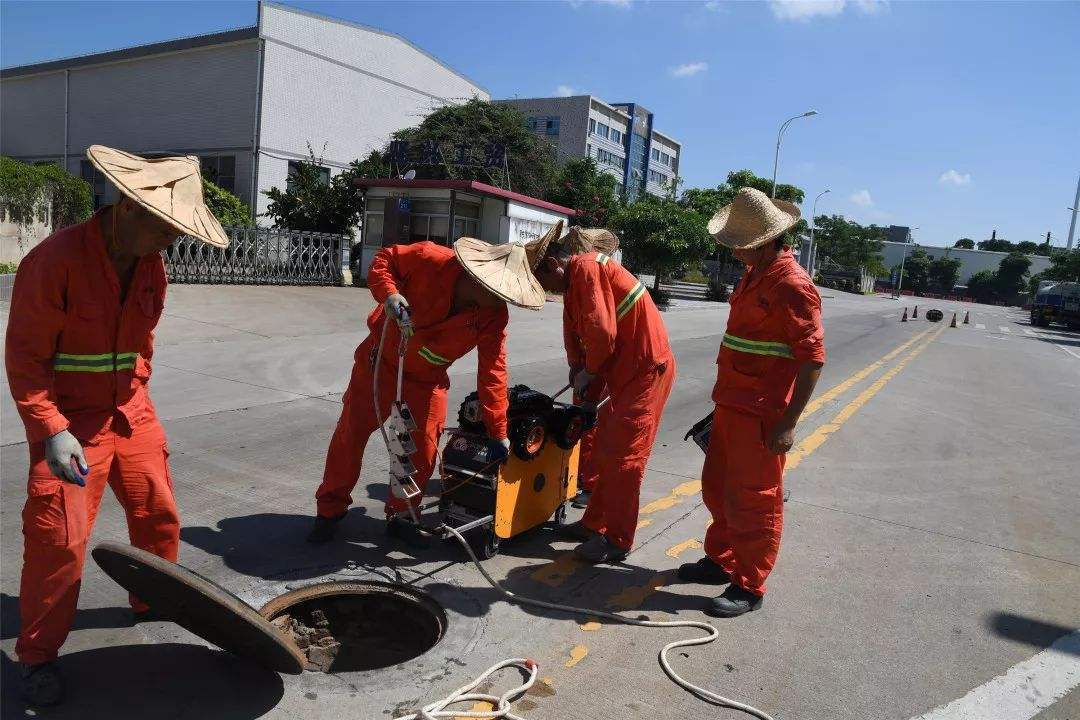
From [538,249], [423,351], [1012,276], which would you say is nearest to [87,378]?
[423,351]

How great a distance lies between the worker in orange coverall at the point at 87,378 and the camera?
101 inches

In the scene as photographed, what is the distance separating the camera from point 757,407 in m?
3.62

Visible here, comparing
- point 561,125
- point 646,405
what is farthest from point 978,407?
point 561,125

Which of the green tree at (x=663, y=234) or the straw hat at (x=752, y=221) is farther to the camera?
the green tree at (x=663, y=234)

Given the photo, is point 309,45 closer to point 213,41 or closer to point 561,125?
point 213,41

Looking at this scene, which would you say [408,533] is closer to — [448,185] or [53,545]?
[53,545]

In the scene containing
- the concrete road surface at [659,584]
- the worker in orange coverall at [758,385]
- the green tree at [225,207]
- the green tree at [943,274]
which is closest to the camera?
the concrete road surface at [659,584]

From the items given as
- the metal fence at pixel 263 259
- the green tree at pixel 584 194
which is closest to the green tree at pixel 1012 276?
the green tree at pixel 584 194

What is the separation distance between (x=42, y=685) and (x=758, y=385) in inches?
125

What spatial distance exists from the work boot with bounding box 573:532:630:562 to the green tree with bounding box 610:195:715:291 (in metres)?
23.0

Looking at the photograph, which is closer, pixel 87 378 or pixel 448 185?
pixel 87 378

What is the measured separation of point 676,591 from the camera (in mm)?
3957

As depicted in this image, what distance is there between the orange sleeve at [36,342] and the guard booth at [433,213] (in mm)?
20191

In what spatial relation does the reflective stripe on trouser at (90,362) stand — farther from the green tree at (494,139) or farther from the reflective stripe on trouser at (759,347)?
the green tree at (494,139)
